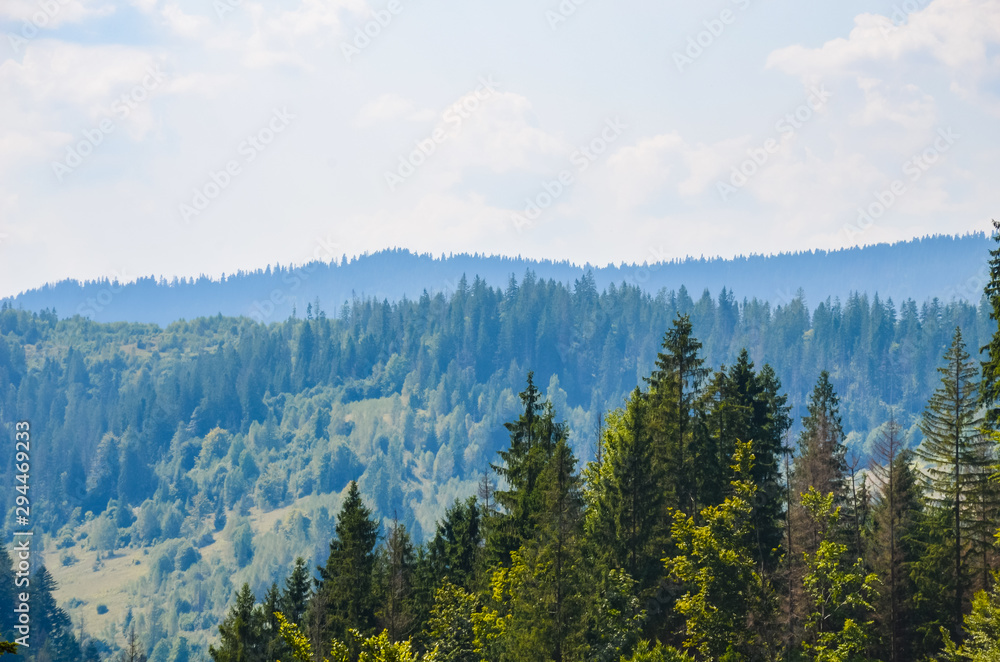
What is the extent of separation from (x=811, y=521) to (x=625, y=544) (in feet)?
22.4

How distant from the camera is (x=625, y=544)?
131 ft

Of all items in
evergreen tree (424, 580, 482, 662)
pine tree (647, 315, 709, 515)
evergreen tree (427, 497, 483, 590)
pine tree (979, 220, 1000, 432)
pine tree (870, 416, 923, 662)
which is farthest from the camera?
evergreen tree (427, 497, 483, 590)

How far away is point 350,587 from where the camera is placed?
4609 cm

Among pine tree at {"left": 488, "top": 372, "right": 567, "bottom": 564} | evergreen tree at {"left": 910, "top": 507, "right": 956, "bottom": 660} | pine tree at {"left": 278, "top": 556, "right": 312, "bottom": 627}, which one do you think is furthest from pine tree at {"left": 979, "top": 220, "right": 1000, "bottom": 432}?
pine tree at {"left": 278, "top": 556, "right": 312, "bottom": 627}

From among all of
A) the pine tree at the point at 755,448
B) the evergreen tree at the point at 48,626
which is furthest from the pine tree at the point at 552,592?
the evergreen tree at the point at 48,626

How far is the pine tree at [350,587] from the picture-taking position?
45594 mm

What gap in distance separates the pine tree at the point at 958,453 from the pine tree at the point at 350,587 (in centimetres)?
2323

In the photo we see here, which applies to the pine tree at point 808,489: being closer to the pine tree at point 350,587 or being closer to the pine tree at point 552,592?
the pine tree at point 552,592

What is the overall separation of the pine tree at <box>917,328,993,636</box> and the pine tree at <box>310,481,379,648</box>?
76.2 feet

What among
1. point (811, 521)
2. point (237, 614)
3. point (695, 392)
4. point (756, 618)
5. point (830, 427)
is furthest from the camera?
point (830, 427)

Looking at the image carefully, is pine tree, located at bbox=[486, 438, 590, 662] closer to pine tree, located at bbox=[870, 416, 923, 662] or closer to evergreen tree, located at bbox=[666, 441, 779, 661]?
evergreen tree, located at bbox=[666, 441, 779, 661]

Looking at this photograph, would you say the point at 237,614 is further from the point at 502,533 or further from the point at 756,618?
the point at 756,618

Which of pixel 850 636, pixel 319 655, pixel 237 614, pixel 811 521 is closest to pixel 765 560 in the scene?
pixel 811 521

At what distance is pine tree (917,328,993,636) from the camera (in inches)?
1528
